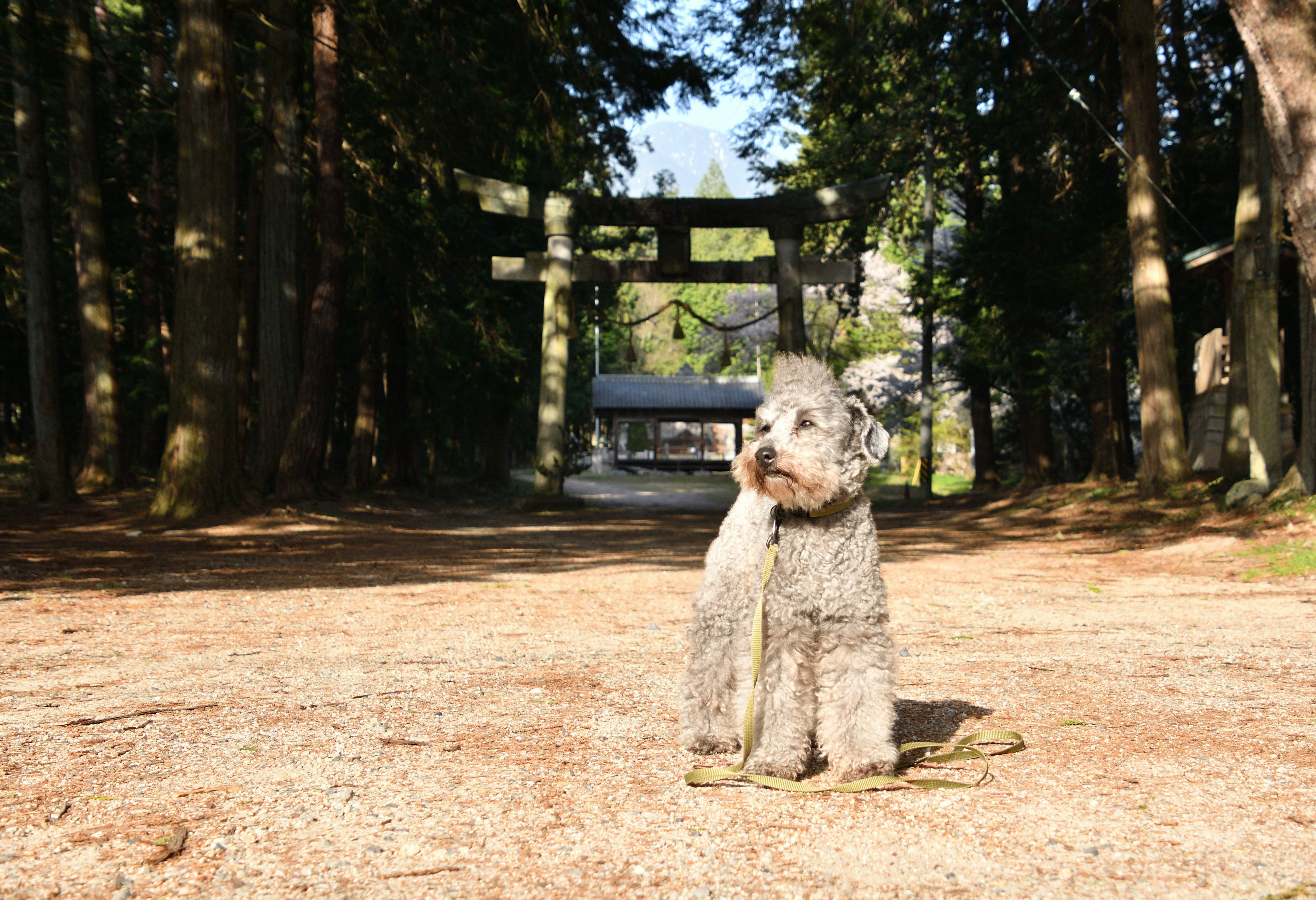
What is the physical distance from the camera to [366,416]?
2078 centimetres

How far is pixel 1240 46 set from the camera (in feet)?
53.3

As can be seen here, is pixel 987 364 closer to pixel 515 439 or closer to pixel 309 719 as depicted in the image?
pixel 309 719

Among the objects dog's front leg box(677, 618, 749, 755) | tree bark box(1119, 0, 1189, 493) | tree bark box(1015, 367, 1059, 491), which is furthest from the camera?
tree bark box(1015, 367, 1059, 491)

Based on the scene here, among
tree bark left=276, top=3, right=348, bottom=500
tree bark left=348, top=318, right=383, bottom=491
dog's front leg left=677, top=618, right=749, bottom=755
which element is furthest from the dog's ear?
tree bark left=348, top=318, right=383, bottom=491

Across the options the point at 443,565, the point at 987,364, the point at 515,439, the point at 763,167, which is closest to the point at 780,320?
the point at 987,364

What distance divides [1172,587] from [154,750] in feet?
28.0

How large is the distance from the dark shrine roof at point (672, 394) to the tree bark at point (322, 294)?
28055 millimetres

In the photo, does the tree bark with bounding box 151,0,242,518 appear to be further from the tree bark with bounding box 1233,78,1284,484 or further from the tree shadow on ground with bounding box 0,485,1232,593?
the tree bark with bounding box 1233,78,1284,484

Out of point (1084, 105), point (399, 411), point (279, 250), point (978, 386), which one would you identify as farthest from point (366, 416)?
point (1084, 105)

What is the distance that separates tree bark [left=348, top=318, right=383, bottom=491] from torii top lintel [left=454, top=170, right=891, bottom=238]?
498 cm

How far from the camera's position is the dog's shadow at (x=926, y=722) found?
11.7 ft

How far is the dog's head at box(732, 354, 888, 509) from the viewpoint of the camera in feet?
10.2

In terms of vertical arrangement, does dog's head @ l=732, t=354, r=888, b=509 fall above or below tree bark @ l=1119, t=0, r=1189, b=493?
below

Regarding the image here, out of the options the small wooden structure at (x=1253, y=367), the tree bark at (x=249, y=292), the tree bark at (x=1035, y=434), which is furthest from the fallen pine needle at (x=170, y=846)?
the tree bark at (x=1035, y=434)
